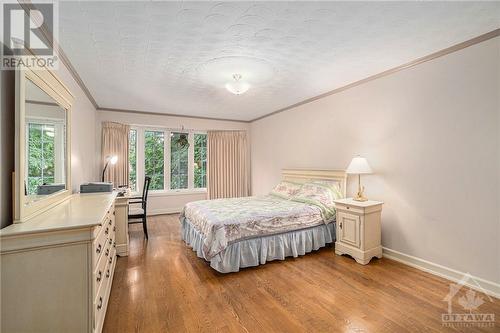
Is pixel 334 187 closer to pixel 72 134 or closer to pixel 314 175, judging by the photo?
pixel 314 175

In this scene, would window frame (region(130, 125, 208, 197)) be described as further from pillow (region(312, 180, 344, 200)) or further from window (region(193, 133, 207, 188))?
pillow (region(312, 180, 344, 200))

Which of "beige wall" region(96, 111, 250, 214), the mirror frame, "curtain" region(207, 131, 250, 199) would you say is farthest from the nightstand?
"beige wall" region(96, 111, 250, 214)

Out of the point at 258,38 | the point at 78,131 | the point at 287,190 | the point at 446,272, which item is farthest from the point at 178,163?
the point at 446,272

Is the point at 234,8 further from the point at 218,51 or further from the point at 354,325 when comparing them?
the point at 354,325

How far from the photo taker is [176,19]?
1958 millimetres

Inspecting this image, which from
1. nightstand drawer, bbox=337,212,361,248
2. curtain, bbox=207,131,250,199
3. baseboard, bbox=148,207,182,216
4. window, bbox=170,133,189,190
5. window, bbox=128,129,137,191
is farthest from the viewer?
curtain, bbox=207,131,250,199

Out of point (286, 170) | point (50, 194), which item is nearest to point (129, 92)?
point (50, 194)

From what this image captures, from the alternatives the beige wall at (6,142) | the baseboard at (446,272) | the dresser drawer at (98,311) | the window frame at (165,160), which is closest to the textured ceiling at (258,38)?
the beige wall at (6,142)

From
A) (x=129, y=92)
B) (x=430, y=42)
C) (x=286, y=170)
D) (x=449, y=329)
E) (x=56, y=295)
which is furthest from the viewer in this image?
(x=286, y=170)

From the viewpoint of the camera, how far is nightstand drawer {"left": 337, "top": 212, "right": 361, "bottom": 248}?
3.00m

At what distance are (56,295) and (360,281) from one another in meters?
2.65

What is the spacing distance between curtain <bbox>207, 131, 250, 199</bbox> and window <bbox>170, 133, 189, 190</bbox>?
2.05 feet

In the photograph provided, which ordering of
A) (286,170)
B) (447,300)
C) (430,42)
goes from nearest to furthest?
(447,300)
(430,42)
(286,170)

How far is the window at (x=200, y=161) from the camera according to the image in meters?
6.23
